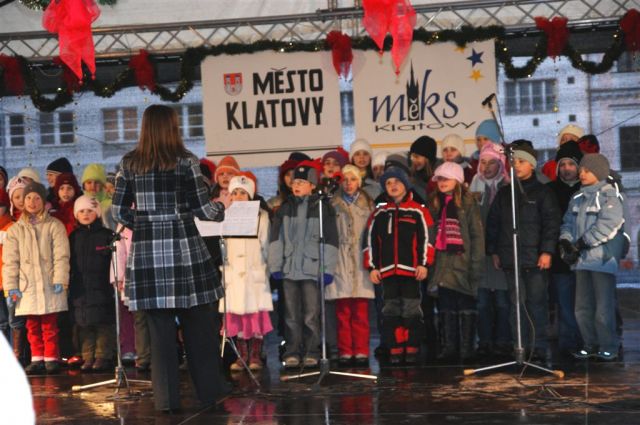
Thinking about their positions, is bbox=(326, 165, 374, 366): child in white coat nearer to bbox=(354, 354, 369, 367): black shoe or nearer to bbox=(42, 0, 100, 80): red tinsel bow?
bbox=(354, 354, 369, 367): black shoe

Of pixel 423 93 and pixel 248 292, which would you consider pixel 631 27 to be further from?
pixel 248 292

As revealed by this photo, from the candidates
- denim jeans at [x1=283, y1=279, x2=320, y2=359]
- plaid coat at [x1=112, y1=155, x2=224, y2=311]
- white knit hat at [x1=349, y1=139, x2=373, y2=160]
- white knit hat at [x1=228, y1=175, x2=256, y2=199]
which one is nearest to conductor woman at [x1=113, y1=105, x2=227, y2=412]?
plaid coat at [x1=112, y1=155, x2=224, y2=311]

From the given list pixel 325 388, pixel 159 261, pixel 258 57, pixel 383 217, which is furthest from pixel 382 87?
pixel 159 261

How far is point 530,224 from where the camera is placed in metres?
7.63

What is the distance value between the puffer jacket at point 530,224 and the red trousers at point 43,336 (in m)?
3.78

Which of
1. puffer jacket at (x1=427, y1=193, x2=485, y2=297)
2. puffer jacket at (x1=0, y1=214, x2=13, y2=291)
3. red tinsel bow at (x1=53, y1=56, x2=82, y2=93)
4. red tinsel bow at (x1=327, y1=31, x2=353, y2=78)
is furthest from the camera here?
red tinsel bow at (x1=53, y1=56, x2=82, y2=93)

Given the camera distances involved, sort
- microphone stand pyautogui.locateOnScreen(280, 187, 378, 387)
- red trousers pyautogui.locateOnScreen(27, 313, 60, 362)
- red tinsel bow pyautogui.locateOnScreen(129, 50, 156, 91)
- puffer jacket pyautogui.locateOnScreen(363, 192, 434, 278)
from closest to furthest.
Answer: microphone stand pyautogui.locateOnScreen(280, 187, 378, 387) < puffer jacket pyautogui.locateOnScreen(363, 192, 434, 278) < red trousers pyautogui.locateOnScreen(27, 313, 60, 362) < red tinsel bow pyautogui.locateOnScreen(129, 50, 156, 91)

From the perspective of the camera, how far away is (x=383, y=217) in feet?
25.8

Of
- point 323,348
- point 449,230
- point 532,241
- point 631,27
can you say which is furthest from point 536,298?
point 631,27

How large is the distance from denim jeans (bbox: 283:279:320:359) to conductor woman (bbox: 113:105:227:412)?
6.69ft

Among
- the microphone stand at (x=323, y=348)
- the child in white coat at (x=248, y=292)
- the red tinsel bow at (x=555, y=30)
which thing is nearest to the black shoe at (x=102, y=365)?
the child in white coat at (x=248, y=292)

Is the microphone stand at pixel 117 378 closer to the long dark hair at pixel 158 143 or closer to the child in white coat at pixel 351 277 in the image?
the long dark hair at pixel 158 143

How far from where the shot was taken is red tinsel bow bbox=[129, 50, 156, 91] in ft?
33.2

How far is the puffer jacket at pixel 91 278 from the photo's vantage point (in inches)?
327
